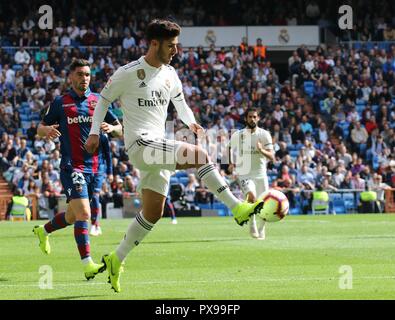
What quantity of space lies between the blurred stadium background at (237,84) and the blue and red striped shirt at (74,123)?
17.2 metres

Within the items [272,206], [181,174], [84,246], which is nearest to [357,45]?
[181,174]

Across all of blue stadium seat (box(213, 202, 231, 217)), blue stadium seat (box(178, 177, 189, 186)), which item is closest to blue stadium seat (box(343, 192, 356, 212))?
blue stadium seat (box(213, 202, 231, 217))

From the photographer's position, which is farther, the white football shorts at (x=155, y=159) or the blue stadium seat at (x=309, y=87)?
the blue stadium seat at (x=309, y=87)

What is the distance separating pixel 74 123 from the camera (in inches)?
520

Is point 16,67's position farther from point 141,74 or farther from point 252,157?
point 141,74

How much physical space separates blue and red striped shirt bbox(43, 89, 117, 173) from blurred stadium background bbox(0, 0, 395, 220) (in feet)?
56.4

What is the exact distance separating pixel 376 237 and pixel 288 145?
16667 mm

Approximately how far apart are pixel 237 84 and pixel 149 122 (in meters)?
28.5

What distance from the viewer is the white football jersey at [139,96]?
10367 mm

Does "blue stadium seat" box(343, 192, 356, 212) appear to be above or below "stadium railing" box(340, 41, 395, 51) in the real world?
below

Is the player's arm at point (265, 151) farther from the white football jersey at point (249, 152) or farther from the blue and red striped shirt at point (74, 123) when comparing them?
the blue and red striped shirt at point (74, 123)

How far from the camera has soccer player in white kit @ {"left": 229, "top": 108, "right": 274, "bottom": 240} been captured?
63.8 feet

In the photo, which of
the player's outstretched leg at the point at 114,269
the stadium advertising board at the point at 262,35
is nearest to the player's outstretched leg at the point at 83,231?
the player's outstretched leg at the point at 114,269

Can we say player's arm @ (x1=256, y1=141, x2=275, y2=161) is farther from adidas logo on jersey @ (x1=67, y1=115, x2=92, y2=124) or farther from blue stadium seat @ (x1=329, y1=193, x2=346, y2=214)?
blue stadium seat @ (x1=329, y1=193, x2=346, y2=214)
